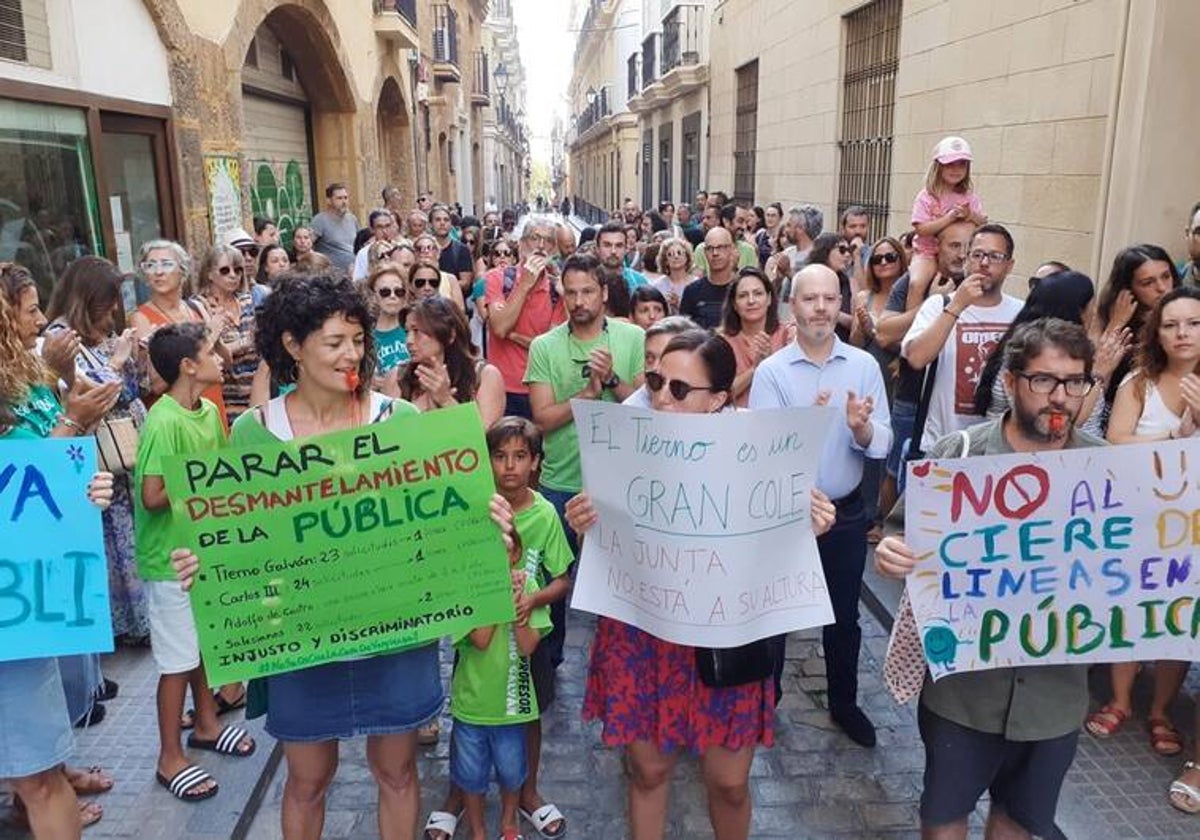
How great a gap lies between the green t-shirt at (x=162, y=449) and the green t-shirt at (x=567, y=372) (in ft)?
4.64

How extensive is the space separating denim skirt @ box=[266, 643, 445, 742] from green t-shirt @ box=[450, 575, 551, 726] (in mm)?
392

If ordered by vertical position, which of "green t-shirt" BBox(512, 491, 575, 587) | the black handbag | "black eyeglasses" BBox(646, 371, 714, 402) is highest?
"black eyeglasses" BBox(646, 371, 714, 402)

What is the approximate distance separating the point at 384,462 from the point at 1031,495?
1.75 meters

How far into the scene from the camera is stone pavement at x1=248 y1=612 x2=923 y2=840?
3.38m

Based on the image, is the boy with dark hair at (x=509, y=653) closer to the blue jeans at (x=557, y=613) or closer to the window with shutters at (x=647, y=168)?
the blue jeans at (x=557, y=613)

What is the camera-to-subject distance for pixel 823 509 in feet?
8.65

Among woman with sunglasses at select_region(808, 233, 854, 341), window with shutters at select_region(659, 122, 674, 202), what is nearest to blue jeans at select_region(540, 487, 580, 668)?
woman with sunglasses at select_region(808, 233, 854, 341)

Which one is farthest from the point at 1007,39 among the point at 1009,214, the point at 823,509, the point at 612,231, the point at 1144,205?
the point at 823,509

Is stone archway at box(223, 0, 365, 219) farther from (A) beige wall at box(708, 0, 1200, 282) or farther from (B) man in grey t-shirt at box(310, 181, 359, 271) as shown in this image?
(A) beige wall at box(708, 0, 1200, 282)

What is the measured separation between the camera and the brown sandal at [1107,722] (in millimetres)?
3807

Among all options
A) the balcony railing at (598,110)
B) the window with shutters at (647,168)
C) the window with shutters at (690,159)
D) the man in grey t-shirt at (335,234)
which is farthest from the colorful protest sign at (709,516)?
the balcony railing at (598,110)

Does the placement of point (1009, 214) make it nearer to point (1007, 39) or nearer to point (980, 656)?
point (1007, 39)

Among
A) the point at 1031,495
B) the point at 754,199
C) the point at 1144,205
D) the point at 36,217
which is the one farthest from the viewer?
the point at 754,199

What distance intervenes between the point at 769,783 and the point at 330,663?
190 centimetres
